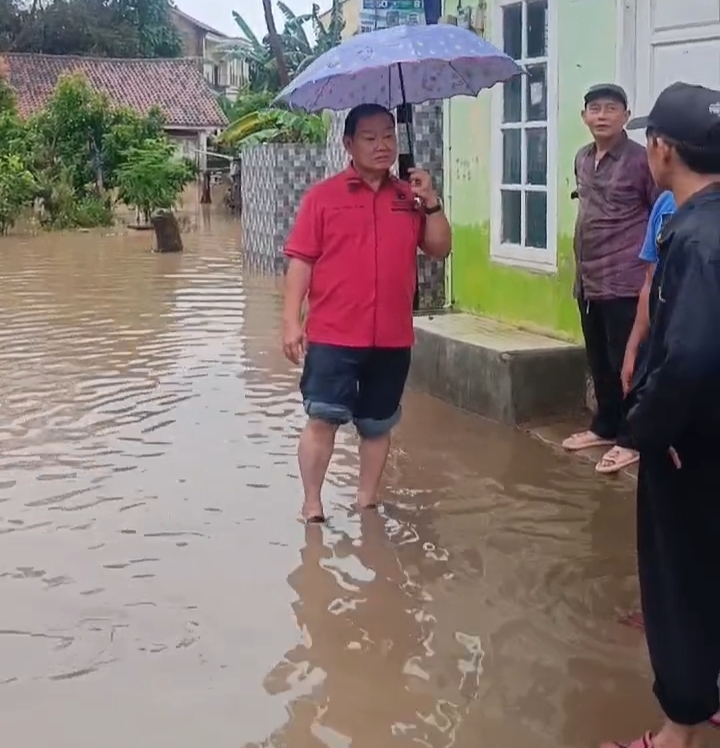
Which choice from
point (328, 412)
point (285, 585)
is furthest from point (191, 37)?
point (285, 585)

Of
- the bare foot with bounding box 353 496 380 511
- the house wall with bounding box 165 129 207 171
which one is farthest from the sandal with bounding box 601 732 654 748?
the house wall with bounding box 165 129 207 171

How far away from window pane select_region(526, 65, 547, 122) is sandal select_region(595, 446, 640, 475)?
2492 mm

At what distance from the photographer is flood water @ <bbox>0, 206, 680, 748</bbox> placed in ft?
11.8

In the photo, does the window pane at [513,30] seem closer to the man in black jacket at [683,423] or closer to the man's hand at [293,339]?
the man's hand at [293,339]

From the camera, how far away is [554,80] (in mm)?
7492

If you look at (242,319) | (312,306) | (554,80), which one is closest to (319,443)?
(312,306)

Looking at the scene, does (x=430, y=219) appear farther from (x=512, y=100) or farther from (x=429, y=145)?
(x=429, y=145)

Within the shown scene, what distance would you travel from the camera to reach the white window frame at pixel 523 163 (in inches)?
295

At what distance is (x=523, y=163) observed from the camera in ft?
26.1

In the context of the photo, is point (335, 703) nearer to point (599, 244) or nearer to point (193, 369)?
point (599, 244)

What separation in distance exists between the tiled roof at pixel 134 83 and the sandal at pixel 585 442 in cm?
3476

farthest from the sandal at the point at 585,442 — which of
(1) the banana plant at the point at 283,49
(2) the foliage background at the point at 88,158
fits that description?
(1) the banana plant at the point at 283,49

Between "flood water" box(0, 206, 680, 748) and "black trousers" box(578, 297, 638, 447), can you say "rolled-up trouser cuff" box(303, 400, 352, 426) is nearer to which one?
"flood water" box(0, 206, 680, 748)

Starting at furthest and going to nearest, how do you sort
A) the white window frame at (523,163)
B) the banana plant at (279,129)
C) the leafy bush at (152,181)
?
the leafy bush at (152,181) → the banana plant at (279,129) → the white window frame at (523,163)
